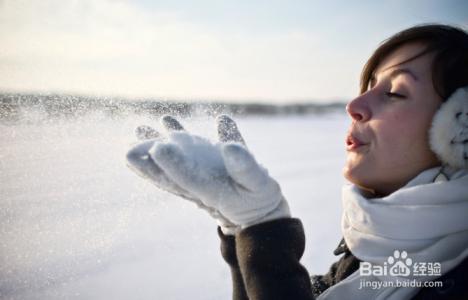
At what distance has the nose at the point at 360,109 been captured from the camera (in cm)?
125

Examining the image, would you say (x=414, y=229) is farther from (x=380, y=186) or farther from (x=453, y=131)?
(x=453, y=131)

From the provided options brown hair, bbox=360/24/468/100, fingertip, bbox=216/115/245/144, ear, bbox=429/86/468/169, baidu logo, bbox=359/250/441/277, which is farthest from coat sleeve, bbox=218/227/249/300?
brown hair, bbox=360/24/468/100

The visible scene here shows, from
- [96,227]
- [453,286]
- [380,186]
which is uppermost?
[96,227]

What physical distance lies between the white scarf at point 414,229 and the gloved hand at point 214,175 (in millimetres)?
444

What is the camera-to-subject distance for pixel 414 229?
109 cm

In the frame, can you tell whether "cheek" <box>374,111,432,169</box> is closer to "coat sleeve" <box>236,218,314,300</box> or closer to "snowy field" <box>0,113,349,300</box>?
"coat sleeve" <box>236,218,314,300</box>

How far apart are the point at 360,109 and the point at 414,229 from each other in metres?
0.50

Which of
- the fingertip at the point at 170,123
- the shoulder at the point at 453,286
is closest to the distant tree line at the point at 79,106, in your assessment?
the fingertip at the point at 170,123

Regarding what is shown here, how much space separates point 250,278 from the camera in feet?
3.04

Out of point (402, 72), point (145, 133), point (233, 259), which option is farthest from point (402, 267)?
point (145, 133)

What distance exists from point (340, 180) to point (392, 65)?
4.41 meters

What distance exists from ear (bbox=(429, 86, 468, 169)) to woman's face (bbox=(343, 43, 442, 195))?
0.06 metres

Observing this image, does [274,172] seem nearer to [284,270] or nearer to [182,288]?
[182,288]

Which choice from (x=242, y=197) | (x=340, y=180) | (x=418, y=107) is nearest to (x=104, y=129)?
(x=242, y=197)
